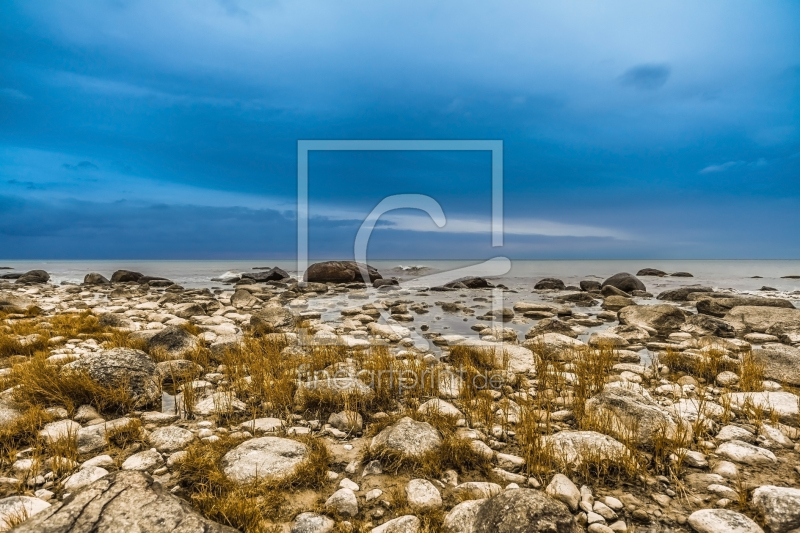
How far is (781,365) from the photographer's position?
5.74m

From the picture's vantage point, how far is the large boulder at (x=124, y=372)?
453cm

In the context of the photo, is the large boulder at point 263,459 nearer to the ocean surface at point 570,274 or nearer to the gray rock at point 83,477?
the gray rock at point 83,477

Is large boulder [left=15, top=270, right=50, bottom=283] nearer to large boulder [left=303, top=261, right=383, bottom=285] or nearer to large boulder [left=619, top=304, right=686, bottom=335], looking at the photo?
large boulder [left=303, top=261, right=383, bottom=285]

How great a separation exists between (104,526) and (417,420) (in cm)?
256

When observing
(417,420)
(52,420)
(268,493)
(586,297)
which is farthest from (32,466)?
(586,297)

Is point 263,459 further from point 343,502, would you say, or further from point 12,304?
point 12,304

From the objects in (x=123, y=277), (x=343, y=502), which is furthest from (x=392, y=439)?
(x=123, y=277)

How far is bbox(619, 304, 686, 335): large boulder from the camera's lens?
10387 millimetres

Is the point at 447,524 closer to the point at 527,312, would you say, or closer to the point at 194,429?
the point at 194,429

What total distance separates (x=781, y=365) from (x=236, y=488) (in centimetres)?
729

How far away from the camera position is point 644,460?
126 inches

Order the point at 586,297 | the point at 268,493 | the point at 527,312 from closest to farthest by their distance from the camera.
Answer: the point at 268,493, the point at 527,312, the point at 586,297

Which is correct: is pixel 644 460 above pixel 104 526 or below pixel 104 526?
below

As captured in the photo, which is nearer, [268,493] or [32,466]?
[268,493]
